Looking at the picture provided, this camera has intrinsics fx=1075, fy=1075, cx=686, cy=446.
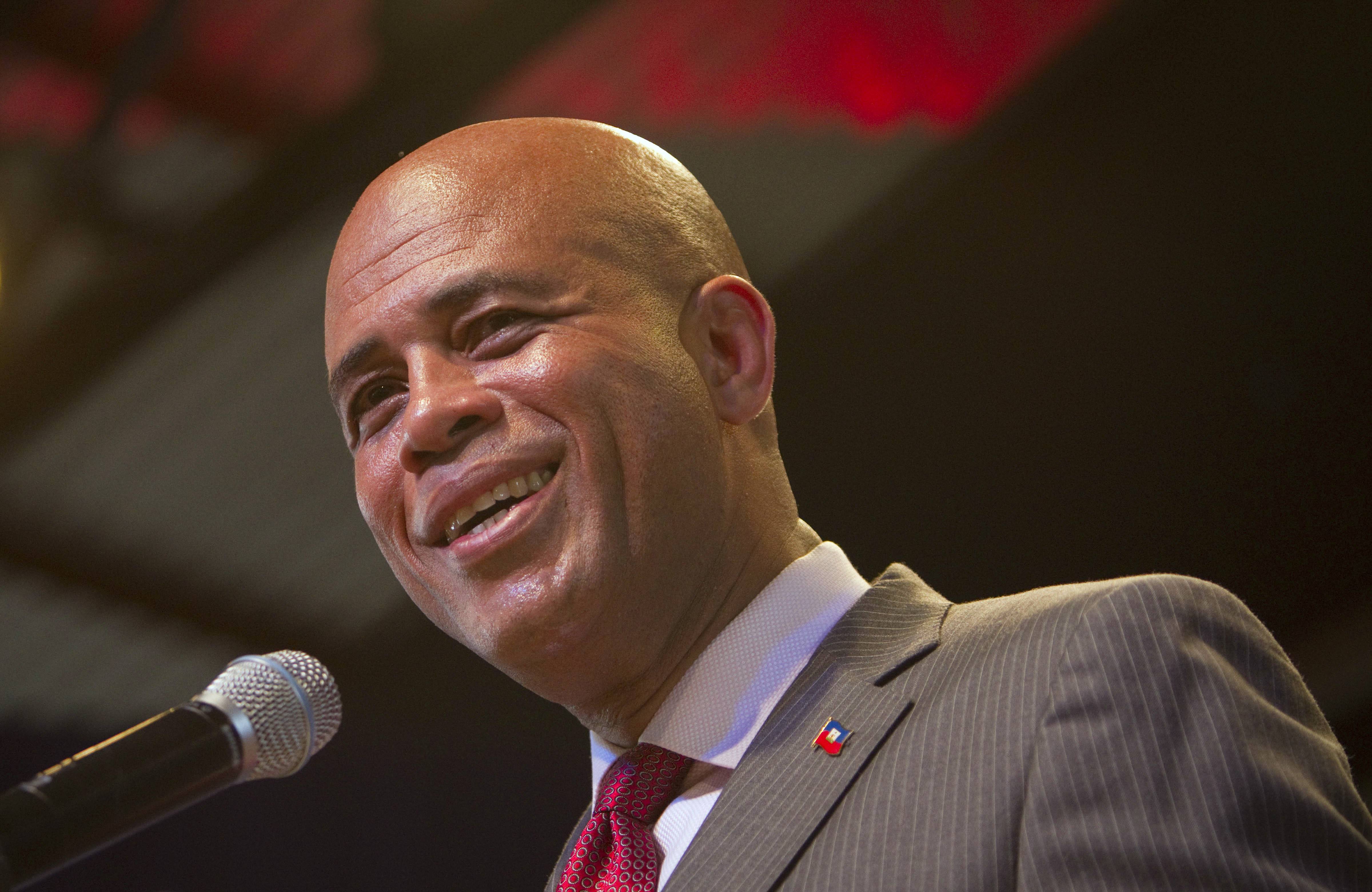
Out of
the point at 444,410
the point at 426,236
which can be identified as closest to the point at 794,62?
the point at 426,236

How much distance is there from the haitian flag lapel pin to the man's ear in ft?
1.65

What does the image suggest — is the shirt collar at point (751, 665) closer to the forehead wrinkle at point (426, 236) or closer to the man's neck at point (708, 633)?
the man's neck at point (708, 633)

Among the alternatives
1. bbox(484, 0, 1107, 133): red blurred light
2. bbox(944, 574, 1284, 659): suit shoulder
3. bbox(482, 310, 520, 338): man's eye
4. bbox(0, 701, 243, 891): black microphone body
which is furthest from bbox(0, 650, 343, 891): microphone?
bbox(484, 0, 1107, 133): red blurred light

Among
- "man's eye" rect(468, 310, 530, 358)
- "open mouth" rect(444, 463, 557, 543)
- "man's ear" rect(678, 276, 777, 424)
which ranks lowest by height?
"open mouth" rect(444, 463, 557, 543)

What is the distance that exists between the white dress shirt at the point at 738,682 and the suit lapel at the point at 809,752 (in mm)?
33

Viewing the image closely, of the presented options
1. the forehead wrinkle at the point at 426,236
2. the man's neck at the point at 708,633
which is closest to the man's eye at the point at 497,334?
the forehead wrinkle at the point at 426,236

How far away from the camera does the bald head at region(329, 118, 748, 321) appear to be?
1.62 metres

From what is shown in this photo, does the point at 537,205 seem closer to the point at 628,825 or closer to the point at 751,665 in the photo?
the point at 751,665

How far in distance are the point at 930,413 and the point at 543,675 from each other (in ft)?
5.49

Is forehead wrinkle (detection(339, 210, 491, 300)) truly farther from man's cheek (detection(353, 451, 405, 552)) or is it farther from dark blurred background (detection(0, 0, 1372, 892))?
dark blurred background (detection(0, 0, 1372, 892))

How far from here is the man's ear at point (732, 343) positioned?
166 cm

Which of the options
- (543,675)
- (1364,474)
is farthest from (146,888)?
(1364,474)

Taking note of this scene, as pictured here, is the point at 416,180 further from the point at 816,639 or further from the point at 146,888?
the point at 146,888

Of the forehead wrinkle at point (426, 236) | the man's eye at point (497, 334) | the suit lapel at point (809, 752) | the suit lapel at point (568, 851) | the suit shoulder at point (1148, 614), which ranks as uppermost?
the forehead wrinkle at point (426, 236)
